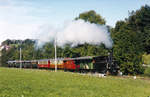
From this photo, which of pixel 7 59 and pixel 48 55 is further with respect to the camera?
pixel 7 59

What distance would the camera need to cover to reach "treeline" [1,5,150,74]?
41.0 meters

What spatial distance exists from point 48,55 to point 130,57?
155ft

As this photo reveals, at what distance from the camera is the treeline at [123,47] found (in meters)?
41.0

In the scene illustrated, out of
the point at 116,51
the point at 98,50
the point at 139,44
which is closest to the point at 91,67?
the point at 116,51

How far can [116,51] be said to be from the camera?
42.2 metres

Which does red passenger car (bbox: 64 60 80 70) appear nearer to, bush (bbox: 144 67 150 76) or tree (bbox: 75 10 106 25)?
bush (bbox: 144 67 150 76)

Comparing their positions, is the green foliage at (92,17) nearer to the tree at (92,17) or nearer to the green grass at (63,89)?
the tree at (92,17)

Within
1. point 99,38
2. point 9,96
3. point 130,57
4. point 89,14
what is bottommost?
point 9,96

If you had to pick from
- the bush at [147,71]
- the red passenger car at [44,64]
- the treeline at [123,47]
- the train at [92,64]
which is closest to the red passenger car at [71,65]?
the train at [92,64]

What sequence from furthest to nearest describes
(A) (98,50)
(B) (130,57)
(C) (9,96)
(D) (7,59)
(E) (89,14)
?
(D) (7,59) → (E) (89,14) → (A) (98,50) → (B) (130,57) → (C) (9,96)

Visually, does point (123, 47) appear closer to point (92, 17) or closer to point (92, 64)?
point (92, 64)

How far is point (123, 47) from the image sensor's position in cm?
4216

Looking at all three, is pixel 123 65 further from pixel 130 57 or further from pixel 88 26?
pixel 88 26

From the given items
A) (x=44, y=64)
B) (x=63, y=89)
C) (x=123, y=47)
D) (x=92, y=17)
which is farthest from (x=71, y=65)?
(x=63, y=89)
